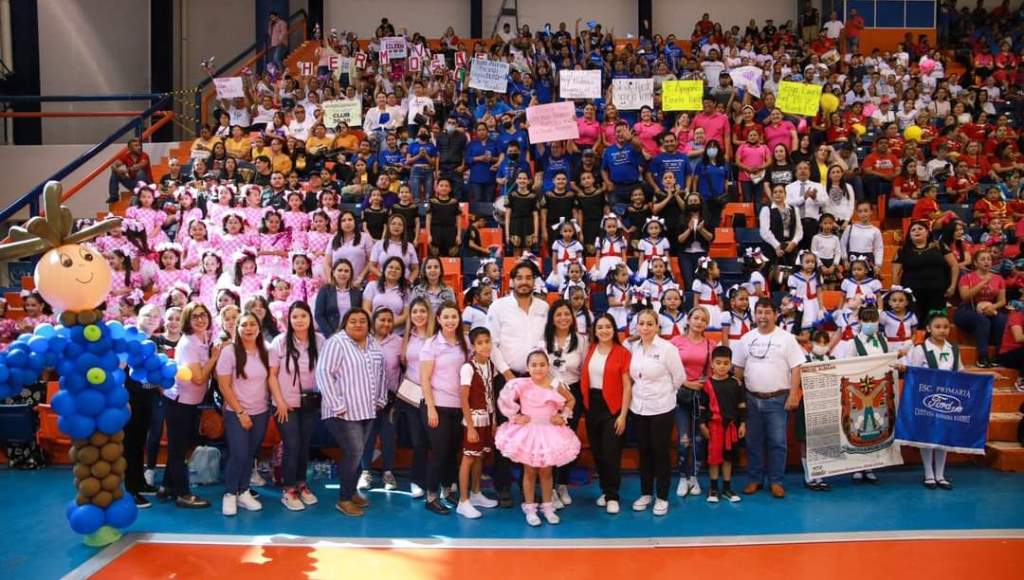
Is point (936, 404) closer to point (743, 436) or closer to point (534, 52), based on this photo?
point (743, 436)

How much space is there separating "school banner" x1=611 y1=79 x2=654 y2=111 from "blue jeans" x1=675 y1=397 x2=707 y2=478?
7.18 metres

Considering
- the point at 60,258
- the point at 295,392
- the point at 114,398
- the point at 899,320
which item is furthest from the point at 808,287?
the point at 60,258

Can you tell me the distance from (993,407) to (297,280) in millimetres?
7042

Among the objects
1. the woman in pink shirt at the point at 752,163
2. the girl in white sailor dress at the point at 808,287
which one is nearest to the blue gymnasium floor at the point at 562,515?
the girl in white sailor dress at the point at 808,287

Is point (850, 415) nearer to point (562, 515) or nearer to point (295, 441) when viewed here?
point (562, 515)

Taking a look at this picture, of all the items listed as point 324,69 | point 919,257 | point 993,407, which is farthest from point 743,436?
point 324,69

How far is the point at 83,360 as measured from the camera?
5797 millimetres

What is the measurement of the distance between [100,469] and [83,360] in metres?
0.75

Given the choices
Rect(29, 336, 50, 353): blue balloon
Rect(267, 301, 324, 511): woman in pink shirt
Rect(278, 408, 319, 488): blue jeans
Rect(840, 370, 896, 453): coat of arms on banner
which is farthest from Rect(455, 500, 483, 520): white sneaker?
Rect(840, 370, 896, 453): coat of arms on banner

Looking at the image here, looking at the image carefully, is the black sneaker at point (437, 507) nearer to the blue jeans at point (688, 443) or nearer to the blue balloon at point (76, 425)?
the blue jeans at point (688, 443)

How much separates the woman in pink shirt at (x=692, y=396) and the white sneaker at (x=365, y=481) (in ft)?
8.52

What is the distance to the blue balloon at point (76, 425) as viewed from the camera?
5.79m

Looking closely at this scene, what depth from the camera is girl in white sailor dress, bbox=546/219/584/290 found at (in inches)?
379

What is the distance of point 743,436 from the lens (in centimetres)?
729
